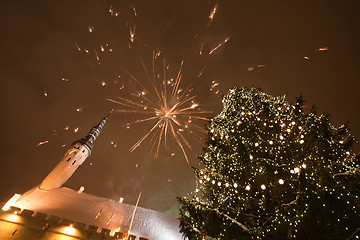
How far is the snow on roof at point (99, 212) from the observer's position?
56.9 ft

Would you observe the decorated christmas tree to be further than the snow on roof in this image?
No

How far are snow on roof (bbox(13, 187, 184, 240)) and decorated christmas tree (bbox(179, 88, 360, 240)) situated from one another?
1290 centimetres

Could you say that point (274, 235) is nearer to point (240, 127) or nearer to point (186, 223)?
point (186, 223)

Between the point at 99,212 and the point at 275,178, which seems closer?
the point at 275,178

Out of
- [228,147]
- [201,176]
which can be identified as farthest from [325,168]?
[201,176]

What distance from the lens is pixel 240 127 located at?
27.9 ft

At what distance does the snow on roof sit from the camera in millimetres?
17356

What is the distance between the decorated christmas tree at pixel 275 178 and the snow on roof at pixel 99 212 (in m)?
12.9

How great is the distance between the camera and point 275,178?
6539 millimetres

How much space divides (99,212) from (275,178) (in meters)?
19.3

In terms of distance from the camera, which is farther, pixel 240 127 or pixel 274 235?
pixel 240 127

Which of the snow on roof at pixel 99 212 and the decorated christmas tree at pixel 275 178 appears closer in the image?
the decorated christmas tree at pixel 275 178

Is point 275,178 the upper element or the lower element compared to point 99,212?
lower

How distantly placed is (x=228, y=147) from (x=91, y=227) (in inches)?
548
